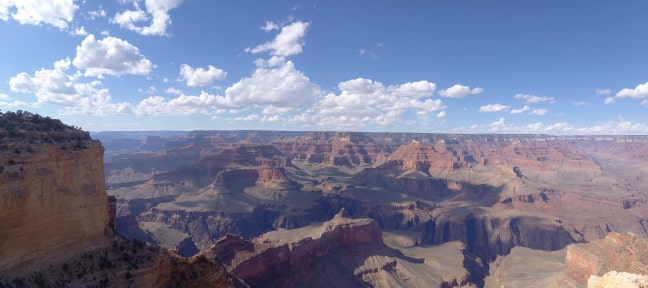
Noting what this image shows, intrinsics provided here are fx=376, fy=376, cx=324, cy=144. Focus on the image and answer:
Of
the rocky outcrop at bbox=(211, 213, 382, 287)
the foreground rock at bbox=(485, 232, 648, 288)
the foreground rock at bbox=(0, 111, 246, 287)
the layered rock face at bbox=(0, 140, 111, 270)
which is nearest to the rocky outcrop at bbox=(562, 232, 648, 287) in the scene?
the foreground rock at bbox=(485, 232, 648, 288)

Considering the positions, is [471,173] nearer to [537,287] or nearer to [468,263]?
[468,263]

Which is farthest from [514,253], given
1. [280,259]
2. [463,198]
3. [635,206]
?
[635,206]

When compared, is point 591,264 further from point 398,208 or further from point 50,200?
point 398,208

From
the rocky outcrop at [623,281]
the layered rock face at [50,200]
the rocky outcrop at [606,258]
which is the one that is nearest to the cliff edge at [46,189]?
the layered rock face at [50,200]

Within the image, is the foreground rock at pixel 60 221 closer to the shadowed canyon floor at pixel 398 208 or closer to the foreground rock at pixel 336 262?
the foreground rock at pixel 336 262

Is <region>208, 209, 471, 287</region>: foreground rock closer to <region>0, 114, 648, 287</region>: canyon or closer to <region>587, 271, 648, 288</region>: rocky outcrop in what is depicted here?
<region>0, 114, 648, 287</region>: canyon

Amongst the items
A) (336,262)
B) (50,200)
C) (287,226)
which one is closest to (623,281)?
(50,200)
